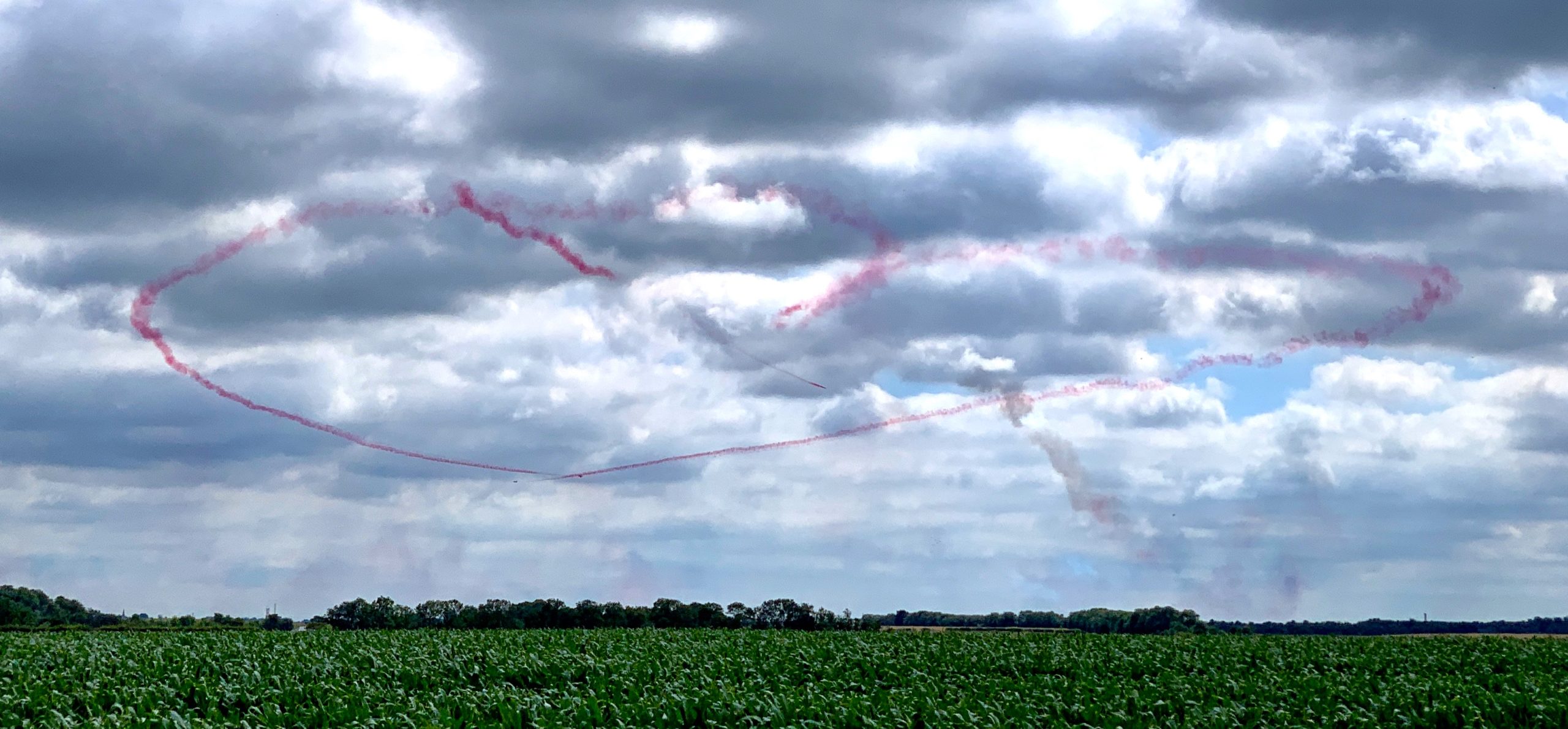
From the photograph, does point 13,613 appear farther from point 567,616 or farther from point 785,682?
point 785,682

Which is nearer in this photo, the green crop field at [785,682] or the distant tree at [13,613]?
the green crop field at [785,682]

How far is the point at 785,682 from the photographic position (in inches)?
1577

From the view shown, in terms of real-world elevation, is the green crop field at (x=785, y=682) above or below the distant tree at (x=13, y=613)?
above

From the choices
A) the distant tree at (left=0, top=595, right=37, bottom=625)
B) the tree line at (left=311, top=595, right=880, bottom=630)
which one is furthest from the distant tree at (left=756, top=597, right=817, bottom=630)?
the distant tree at (left=0, top=595, right=37, bottom=625)

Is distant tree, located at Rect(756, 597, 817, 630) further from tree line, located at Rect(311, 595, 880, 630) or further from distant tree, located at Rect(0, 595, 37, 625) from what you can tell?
distant tree, located at Rect(0, 595, 37, 625)

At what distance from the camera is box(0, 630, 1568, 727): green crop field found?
31.2 m

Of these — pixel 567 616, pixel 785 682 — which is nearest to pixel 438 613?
pixel 567 616

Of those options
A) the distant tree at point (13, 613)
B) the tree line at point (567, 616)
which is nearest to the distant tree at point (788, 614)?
the tree line at point (567, 616)

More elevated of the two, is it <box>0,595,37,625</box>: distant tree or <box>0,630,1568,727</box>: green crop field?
<box>0,630,1568,727</box>: green crop field

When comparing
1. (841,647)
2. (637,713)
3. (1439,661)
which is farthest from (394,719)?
(1439,661)

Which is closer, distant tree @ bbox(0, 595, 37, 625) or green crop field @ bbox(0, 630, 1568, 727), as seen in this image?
green crop field @ bbox(0, 630, 1568, 727)

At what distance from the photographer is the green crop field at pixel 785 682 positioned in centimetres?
3120

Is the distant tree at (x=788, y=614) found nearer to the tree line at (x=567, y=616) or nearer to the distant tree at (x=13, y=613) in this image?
the tree line at (x=567, y=616)

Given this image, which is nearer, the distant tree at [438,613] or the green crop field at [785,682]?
the green crop field at [785,682]
